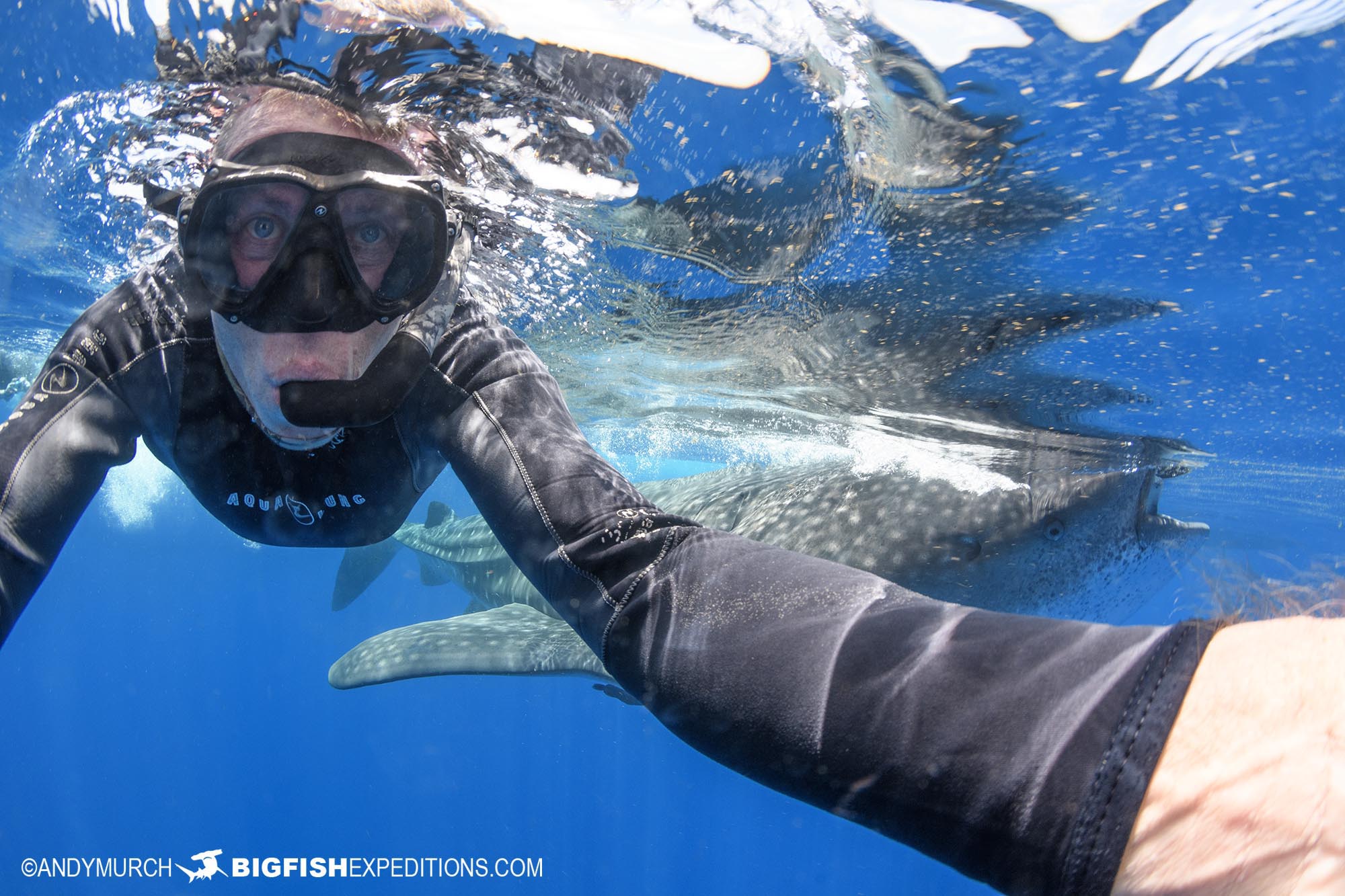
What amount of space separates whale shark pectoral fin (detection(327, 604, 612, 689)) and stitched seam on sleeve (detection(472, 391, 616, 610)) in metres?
3.13

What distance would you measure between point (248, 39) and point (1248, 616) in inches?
184

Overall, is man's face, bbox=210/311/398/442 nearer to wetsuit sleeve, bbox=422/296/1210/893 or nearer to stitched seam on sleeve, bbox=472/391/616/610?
stitched seam on sleeve, bbox=472/391/616/610

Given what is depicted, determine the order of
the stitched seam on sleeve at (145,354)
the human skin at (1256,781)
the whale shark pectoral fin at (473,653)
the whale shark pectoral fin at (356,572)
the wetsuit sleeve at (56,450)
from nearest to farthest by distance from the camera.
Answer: the human skin at (1256,781) → the wetsuit sleeve at (56,450) → the stitched seam on sleeve at (145,354) → the whale shark pectoral fin at (473,653) → the whale shark pectoral fin at (356,572)

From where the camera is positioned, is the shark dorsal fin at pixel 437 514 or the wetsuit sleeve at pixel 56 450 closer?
the wetsuit sleeve at pixel 56 450

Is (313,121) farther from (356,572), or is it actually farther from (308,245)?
(356,572)

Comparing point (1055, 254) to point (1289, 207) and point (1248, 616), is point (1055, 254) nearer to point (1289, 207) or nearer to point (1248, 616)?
point (1289, 207)

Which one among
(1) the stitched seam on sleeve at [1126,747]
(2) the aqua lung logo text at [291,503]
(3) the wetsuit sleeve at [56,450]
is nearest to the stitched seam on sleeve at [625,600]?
(1) the stitched seam on sleeve at [1126,747]

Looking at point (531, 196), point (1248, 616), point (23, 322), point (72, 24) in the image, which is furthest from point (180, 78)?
point (23, 322)

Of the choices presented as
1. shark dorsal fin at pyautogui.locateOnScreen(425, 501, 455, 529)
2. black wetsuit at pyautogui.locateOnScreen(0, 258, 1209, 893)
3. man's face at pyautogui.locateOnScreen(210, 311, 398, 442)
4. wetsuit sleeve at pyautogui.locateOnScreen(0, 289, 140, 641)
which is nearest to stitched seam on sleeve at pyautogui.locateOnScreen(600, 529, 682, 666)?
black wetsuit at pyautogui.locateOnScreen(0, 258, 1209, 893)

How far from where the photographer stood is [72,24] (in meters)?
3.73

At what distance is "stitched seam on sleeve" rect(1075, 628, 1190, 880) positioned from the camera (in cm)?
107

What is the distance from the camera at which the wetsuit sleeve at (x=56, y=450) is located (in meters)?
2.27

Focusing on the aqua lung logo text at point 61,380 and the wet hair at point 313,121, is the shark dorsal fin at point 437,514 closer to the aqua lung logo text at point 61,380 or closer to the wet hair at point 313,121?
the wet hair at point 313,121

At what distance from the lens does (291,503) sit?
11.5 ft
